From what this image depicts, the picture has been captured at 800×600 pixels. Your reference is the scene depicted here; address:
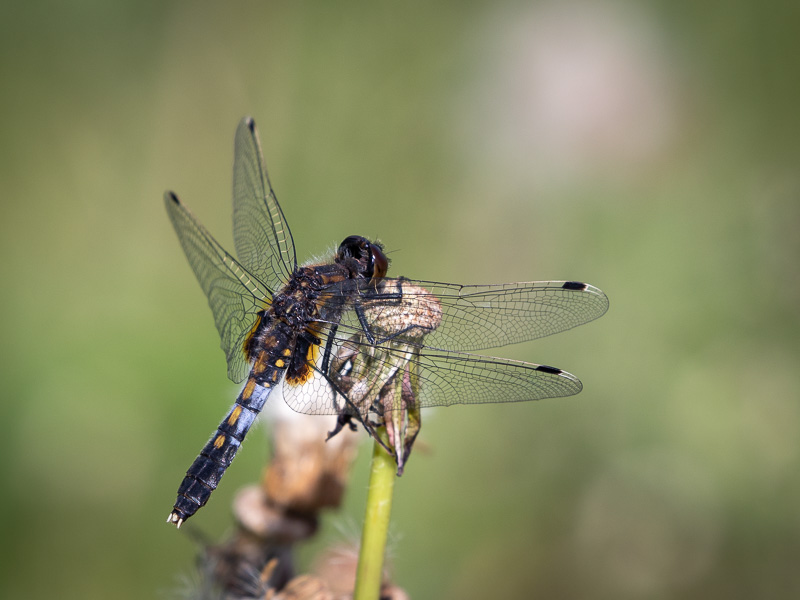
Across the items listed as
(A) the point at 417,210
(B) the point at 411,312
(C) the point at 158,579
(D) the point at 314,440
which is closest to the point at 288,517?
(D) the point at 314,440

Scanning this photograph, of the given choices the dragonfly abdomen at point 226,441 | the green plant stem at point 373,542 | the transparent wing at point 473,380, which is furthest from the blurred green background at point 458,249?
the green plant stem at point 373,542

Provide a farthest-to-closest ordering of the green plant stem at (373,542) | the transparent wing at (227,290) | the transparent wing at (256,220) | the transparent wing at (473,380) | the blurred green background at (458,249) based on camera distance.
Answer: the blurred green background at (458,249), the transparent wing at (256,220), the transparent wing at (227,290), the transparent wing at (473,380), the green plant stem at (373,542)

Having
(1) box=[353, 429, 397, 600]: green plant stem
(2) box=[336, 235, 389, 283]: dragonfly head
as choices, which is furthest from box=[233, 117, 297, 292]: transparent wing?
(1) box=[353, 429, 397, 600]: green plant stem

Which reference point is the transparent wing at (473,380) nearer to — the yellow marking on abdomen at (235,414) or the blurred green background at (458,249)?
the yellow marking on abdomen at (235,414)

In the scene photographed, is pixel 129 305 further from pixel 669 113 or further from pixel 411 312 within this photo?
pixel 669 113

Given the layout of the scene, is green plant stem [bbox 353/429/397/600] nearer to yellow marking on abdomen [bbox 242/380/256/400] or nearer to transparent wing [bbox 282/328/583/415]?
transparent wing [bbox 282/328/583/415]

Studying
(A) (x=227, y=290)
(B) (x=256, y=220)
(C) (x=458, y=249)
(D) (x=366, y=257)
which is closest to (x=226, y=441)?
(A) (x=227, y=290)

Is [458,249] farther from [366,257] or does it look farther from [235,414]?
[235,414]
